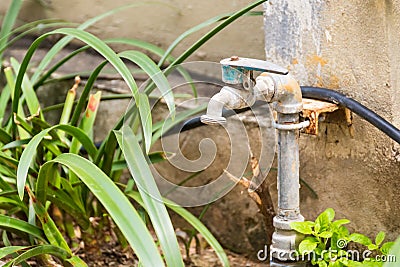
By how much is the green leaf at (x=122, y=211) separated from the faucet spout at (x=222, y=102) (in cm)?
20

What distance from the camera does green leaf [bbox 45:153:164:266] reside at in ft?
3.99

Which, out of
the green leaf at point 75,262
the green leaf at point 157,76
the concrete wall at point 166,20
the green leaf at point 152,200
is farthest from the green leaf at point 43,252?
the concrete wall at point 166,20

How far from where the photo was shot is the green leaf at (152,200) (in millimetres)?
1280

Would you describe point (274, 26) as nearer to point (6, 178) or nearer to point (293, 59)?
point (293, 59)

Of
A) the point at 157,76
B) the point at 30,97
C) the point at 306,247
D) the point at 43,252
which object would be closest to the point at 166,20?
the point at 30,97

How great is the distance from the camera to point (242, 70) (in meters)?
1.31

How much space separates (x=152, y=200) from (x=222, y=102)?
0.22m

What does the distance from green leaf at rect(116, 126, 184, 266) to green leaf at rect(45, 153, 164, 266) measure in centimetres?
4

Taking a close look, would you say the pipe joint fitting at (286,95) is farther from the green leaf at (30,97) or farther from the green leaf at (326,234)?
the green leaf at (30,97)

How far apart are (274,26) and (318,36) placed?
141 millimetres

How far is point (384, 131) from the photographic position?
143 cm

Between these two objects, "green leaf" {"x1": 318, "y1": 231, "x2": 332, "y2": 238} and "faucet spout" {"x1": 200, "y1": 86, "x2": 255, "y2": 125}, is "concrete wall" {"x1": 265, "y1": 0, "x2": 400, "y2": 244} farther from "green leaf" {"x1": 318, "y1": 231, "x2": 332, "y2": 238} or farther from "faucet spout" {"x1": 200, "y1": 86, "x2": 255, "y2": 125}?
"faucet spout" {"x1": 200, "y1": 86, "x2": 255, "y2": 125}

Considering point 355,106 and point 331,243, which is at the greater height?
point 355,106

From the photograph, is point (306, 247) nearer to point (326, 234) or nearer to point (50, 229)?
point (326, 234)
